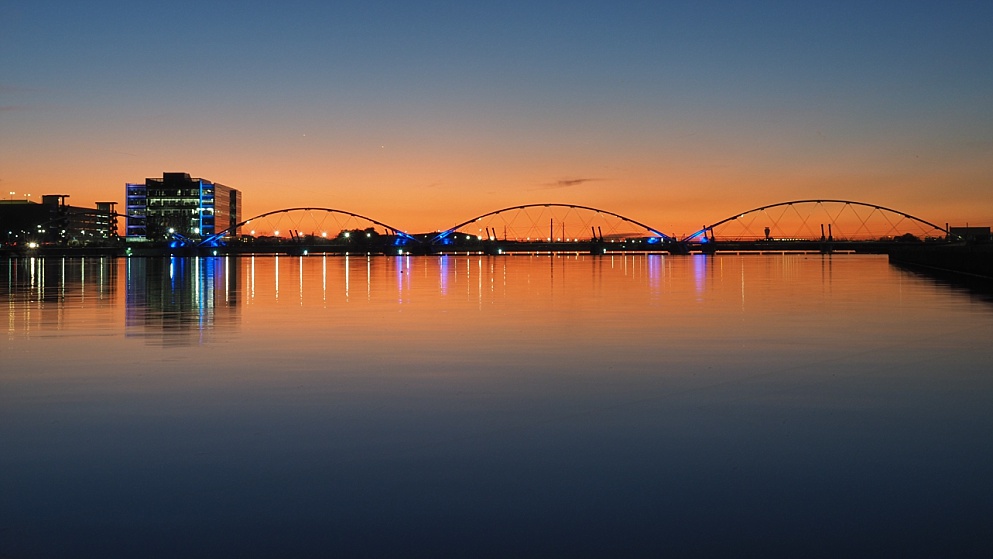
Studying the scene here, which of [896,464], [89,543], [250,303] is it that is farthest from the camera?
[250,303]

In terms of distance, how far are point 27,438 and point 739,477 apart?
7.55 meters

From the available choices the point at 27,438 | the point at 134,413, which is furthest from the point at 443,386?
the point at 27,438

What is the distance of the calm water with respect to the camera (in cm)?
682

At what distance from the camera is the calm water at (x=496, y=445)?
269 inches

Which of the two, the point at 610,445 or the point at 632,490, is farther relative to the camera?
the point at 610,445

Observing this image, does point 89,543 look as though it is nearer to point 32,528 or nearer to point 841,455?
point 32,528

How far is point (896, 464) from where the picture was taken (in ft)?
28.9

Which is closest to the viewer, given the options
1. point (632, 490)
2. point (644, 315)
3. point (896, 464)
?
point (632, 490)

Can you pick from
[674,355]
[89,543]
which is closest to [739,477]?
[89,543]

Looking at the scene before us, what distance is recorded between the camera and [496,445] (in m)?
9.62

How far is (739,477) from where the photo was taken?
27.4 ft

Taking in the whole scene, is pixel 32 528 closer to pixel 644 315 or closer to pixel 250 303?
pixel 644 315

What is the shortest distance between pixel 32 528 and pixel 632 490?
15.8 feet

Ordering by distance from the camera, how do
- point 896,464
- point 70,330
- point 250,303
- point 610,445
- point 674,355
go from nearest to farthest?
1. point 896,464
2. point 610,445
3. point 674,355
4. point 70,330
5. point 250,303
